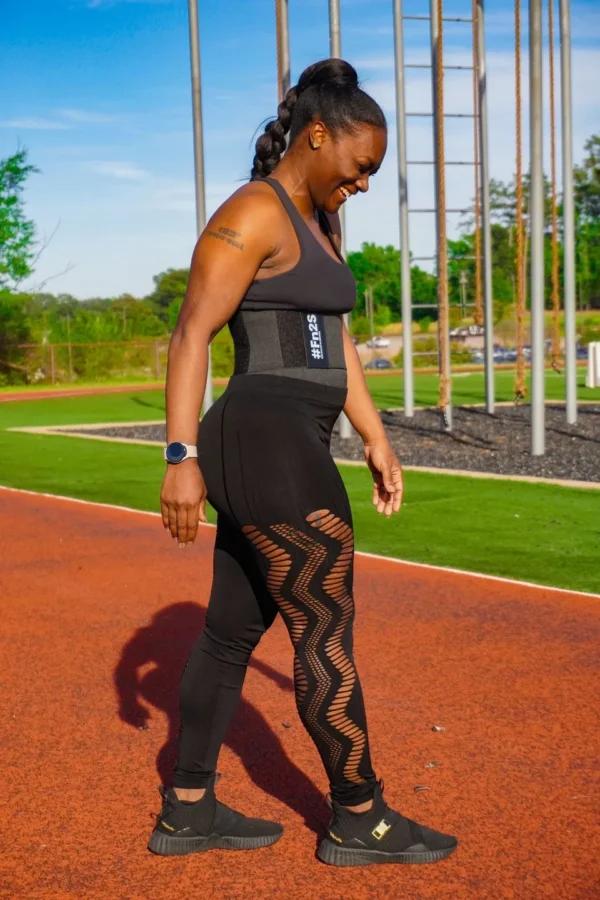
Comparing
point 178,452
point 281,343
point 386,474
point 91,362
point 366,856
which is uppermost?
point 281,343

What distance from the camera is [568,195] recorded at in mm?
18281

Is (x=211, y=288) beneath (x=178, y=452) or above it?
above

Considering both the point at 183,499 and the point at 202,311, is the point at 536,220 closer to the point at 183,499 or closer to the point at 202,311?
the point at 202,311

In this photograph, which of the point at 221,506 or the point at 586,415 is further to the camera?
the point at 586,415

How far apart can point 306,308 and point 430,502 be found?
8481mm

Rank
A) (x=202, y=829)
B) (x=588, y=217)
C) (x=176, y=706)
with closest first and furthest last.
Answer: (x=202, y=829)
(x=176, y=706)
(x=588, y=217)

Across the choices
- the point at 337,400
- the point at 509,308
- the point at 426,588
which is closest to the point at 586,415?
the point at 426,588

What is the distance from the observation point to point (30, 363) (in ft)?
170

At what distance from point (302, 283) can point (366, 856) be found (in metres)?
1.63

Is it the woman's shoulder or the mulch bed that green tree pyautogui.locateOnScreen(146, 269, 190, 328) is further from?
the woman's shoulder

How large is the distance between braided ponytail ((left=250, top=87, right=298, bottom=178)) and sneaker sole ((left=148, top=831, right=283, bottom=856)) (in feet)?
6.43

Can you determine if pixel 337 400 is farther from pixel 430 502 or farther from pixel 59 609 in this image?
pixel 430 502

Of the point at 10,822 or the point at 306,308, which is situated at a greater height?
the point at 306,308

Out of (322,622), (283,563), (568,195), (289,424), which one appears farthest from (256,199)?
(568,195)
